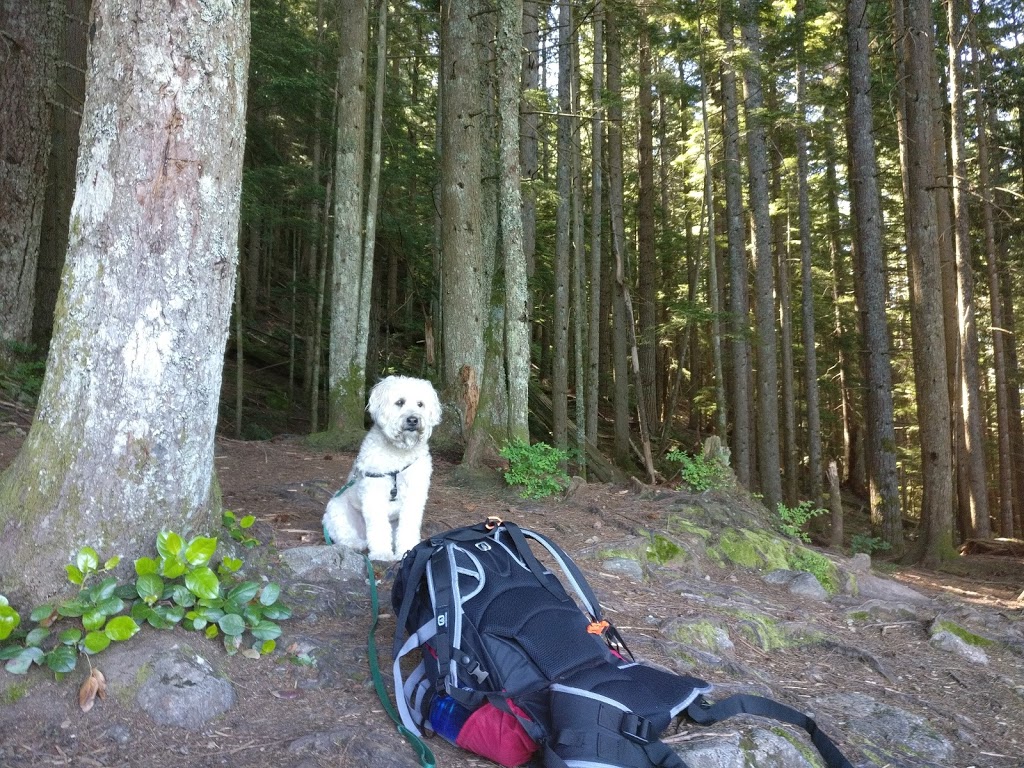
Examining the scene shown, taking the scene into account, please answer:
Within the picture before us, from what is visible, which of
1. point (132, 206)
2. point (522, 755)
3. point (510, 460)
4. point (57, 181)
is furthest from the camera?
point (57, 181)

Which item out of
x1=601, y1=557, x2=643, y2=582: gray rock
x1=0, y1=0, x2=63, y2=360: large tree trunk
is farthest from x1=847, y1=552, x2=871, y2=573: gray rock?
x1=0, y1=0, x2=63, y2=360: large tree trunk

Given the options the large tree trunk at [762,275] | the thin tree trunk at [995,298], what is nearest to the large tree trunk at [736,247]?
the large tree trunk at [762,275]

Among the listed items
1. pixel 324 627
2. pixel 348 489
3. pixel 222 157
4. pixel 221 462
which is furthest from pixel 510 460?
pixel 222 157

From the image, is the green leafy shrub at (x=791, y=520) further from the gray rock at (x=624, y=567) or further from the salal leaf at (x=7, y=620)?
the salal leaf at (x=7, y=620)

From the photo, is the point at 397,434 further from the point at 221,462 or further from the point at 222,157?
the point at 221,462

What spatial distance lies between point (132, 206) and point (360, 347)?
746 centimetres

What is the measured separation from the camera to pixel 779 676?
4.63 metres

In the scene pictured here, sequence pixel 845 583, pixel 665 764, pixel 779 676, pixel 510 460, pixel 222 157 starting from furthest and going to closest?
pixel 510 460 < pixel 845 583 < pixel 779 676 < pixel 222 157 < pixel 665 764

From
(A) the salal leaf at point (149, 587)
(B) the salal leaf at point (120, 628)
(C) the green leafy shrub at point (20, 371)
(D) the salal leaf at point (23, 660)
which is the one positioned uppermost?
(C) the green leafy shrub at point (20, 371)

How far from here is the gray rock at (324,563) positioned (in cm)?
455

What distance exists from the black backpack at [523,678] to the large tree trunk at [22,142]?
28.6 ft

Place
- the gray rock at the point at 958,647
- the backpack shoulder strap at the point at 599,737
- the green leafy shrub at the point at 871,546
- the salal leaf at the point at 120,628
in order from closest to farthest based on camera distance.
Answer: the backpack shoulder strap at the point at 599,737
the salal leaf at the point at 120,628
the gray rock at the point at 958,647
the green leafy shrub at the point at 871,546

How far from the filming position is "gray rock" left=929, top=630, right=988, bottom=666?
5680 millimetres

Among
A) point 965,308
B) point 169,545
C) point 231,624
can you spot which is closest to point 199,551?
point 169,545
